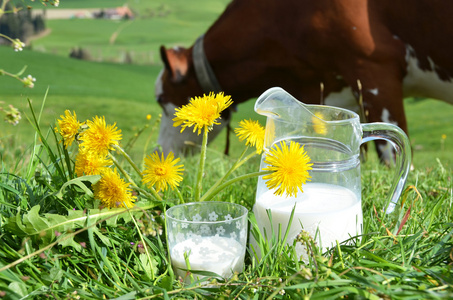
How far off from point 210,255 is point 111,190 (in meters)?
0.20

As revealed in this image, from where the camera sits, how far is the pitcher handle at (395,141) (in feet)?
Answer: 2.89

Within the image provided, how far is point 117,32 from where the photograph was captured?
896 cm

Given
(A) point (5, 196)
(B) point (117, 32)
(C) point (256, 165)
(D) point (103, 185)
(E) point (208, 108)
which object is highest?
(E) point (208, 108)

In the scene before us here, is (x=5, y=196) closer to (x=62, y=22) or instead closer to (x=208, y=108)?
(x=208, y=108)

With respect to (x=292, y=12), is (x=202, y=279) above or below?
below

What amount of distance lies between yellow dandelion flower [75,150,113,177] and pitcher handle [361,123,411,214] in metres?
0.48

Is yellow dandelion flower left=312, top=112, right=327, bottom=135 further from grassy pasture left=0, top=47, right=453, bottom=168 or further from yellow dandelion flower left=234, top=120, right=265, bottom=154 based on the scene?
grassy pasture left=0, top=47, right=453, bottom=168

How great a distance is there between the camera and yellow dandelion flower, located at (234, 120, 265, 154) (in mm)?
864

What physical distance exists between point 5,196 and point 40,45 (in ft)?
26.1

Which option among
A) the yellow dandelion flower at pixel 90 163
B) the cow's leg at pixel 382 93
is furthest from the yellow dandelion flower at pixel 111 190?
the cow's leg at pixel 382 93

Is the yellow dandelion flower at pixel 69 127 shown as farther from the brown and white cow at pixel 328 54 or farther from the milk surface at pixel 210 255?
the brown and white cow at pixel 328 54

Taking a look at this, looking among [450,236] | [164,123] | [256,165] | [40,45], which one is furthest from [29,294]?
[40,45]

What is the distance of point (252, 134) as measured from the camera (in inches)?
34.2

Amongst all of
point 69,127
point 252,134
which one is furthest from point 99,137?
point 252,134
